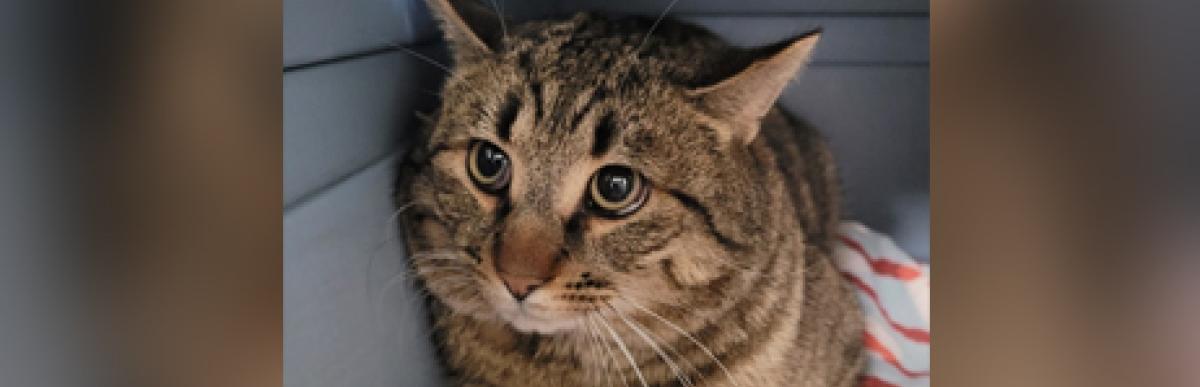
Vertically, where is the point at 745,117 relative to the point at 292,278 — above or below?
above

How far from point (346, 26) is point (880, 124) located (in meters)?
0.60

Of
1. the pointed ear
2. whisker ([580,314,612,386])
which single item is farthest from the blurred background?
whisker ([580,314,612,386])

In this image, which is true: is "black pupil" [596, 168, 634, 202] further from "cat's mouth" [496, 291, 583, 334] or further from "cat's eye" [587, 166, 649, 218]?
"cat's mouth" [496, 291, 583, 334]

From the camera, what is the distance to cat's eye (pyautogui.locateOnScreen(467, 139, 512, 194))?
3.37 ft

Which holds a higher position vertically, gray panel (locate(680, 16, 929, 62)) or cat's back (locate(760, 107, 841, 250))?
gray panel (locate(680, 16, 929, 62))
